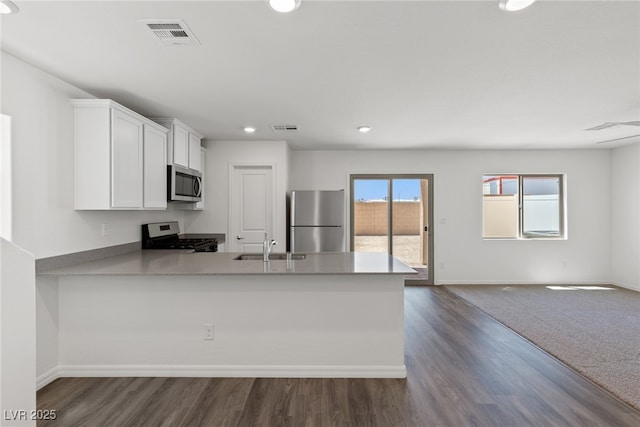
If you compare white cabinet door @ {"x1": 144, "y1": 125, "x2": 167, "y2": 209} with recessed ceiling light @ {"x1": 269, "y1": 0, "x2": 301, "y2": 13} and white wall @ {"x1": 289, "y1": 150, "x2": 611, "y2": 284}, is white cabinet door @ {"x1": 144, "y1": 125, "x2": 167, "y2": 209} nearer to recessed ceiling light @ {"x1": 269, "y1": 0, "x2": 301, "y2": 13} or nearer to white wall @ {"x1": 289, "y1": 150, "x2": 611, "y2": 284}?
recessed ceiling light @ {"x1": 269, "y1": 0, "x2": 301, "y2": 13}

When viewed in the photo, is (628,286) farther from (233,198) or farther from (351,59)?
(233,198)

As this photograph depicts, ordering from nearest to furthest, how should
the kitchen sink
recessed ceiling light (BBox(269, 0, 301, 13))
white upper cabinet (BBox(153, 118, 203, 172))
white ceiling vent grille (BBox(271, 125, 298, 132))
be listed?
recessed ceiling light (BBox(269, 0, 301, 13))
the kitchen sink
white upper cabinet (BBox(153, 118, 203, 172))
white ceiling vent grille (BBox(271, 125, 298, 132))

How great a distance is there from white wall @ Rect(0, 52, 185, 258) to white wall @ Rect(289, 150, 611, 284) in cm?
351

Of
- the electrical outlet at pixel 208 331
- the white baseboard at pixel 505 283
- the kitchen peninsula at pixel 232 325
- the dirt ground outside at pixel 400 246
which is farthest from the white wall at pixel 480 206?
the electrical outlet at pixel 208 331

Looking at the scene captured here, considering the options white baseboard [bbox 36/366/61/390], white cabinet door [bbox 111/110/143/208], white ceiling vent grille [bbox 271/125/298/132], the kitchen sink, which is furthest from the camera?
→ white ceiling vent grille [bbox 271/125/298/132]

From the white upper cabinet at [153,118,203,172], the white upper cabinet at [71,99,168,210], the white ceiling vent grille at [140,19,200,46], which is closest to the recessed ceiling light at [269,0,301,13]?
the white ceiling vent grille at [140,19,200,46]

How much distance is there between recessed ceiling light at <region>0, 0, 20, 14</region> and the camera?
169 centimetres

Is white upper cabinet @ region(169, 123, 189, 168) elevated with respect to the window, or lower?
elevated

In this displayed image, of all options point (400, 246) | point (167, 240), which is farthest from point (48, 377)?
point (400, 246)

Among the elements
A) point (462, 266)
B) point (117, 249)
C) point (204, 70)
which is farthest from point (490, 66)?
point (462, 266)

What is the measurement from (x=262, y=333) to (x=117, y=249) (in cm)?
184

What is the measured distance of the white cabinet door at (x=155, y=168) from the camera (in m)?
3.38

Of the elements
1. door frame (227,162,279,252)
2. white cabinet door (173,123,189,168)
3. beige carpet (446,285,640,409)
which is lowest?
beige carpet (446,285,640,409)

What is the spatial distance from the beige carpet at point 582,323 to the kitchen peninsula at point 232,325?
1617 millimetres
